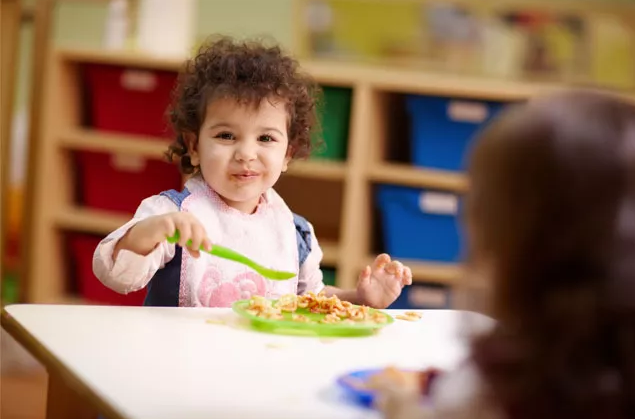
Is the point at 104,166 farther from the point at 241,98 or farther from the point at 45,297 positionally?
the point at 241,98

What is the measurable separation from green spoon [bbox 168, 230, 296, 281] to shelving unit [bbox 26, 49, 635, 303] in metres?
1.51

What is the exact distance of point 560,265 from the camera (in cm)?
60

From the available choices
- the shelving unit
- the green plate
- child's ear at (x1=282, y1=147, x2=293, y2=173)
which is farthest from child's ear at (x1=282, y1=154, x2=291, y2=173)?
the shelving unit

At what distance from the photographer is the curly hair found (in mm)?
1302

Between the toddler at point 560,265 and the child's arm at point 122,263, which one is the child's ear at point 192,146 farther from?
the toddler at point 560,265

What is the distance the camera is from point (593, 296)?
60 centimetres

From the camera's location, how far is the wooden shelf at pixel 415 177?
2.80 meters

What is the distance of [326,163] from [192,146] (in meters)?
1.54

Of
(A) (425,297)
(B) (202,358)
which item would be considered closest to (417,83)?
(A) (425,297)

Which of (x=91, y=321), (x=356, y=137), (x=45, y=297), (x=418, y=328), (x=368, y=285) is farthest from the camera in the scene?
(x=45, y=297)

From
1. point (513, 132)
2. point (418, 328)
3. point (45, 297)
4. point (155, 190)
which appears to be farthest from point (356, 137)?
point (513, 132)

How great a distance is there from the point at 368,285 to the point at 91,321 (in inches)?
14.9

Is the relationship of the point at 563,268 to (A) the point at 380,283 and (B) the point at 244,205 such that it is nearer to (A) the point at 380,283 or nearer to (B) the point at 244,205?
(A) the point at 380,283

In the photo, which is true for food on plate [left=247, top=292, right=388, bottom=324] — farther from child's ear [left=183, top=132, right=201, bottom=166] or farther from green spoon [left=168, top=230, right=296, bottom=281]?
child's ear [left=183, top=132, right=201, bottom=166]
